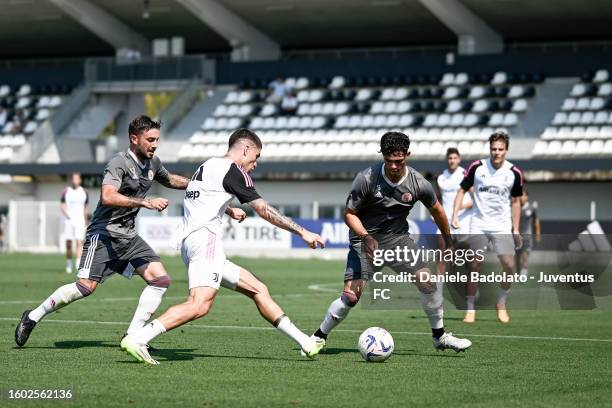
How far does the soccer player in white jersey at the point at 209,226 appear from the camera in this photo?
405 inches

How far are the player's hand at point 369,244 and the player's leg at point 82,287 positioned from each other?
2534 mm

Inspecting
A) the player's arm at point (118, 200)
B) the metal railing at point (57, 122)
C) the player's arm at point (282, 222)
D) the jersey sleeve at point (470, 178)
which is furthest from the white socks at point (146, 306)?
the metal railing at point (57, 122)

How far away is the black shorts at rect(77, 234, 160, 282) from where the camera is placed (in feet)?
39.2

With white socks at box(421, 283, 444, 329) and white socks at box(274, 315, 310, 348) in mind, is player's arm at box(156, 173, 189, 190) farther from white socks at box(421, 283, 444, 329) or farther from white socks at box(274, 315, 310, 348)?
white socks at box(421, 283, 444, 329)

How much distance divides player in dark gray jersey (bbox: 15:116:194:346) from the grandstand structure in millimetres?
27111

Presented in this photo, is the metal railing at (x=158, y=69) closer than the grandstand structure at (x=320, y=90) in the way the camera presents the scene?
No

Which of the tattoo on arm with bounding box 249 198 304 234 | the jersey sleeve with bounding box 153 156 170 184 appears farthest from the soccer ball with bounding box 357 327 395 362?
the jersey sleeve with bounding box 153 156 170 184

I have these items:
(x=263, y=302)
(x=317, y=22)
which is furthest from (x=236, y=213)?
(x=317, y=22)

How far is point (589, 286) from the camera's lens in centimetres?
1609

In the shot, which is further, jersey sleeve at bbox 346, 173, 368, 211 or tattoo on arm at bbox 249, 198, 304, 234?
jersey sleeve at bbox 346, 173, 368, 211

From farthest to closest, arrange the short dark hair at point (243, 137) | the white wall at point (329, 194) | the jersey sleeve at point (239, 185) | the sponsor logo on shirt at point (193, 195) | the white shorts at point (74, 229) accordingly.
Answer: the white wall at point (329, 194) → the white shorts at point (74, 229) → the short dark hair at point (243, 137) → the sponsor logo on shirt at point (193, 195) → the jersey sleeve at point (239, 185)

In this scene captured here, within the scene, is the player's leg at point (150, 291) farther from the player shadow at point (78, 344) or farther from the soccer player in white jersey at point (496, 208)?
the soccer player in white jersey at point (496, 208)

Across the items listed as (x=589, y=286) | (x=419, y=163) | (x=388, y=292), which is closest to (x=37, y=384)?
(x=388, y=292)

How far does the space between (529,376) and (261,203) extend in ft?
8.59
